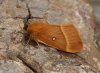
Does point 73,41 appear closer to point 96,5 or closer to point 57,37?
point 57,37

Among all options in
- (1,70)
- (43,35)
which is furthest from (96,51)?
(1,70)

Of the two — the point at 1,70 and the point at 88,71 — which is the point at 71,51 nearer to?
the point at 88,71

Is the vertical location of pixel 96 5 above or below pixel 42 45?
below

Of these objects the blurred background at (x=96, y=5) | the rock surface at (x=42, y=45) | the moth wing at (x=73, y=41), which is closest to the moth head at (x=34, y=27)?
the rock surface at (x=42, y=45)

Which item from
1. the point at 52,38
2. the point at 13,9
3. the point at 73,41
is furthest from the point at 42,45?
the point at 13,9

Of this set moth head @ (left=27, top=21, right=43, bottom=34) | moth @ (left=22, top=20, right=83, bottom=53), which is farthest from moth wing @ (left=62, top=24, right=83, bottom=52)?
moth head @ (left=27, top=21, right=43, bottom=34)

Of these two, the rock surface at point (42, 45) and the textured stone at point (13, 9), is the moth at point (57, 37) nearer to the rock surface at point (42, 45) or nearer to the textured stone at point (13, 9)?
the rock surface at point (42, 45)
